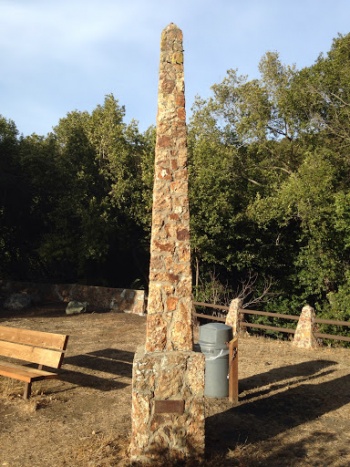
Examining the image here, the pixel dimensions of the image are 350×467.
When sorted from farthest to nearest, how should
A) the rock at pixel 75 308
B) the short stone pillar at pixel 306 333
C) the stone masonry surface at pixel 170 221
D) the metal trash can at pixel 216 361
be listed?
the rock at pixel 75 308, the short stone pillar at pixel 306 333, the metal trash can at pixel 216 361, the stone masonry surface at pixel 170 221

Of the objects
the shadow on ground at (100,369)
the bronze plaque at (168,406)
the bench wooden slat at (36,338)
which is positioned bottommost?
the shadow on ground at (100,369)

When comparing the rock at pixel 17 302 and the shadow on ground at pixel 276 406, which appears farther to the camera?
the rock at pixel 17 302

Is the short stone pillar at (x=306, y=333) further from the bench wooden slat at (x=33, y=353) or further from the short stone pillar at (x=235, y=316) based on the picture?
the bench wooden slat at (x=33, y=353)

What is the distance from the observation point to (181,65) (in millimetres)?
5422

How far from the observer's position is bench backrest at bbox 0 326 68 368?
23.8 ft

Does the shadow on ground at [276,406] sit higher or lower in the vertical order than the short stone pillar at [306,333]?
lower

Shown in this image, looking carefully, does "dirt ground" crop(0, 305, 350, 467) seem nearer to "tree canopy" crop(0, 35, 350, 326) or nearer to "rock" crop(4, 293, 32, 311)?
"rock" crop(4, 293, 32, 311)

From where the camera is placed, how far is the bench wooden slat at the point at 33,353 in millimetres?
7205

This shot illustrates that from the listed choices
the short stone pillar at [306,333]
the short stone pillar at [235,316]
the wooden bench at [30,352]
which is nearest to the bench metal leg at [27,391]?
the wooden bench at [30,352]

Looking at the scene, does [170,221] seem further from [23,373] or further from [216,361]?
[23,373]

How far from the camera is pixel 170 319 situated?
5.11 meters

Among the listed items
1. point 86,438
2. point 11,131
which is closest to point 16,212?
point 11,131

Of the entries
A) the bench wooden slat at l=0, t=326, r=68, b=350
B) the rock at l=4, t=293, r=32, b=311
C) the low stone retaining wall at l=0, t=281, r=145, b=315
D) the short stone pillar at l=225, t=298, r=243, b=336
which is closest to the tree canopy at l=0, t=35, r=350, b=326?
the low stone retaining wall at l=0, t=281, r=145, b=315

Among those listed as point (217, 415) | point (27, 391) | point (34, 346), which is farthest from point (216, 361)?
point (34, 346)
